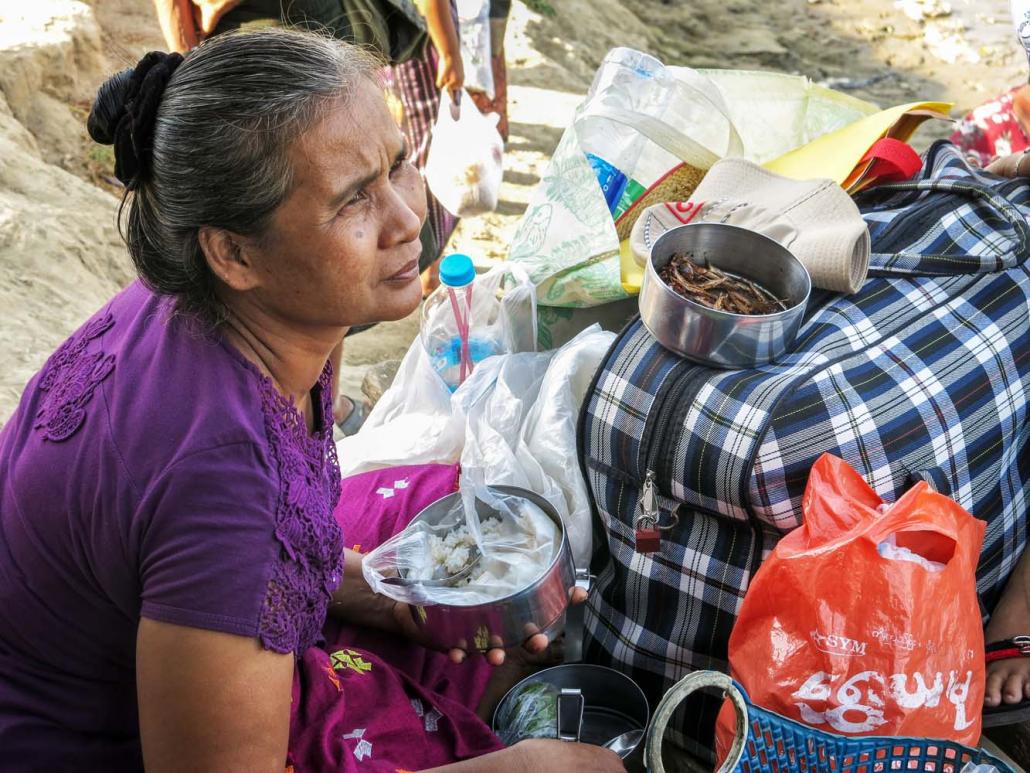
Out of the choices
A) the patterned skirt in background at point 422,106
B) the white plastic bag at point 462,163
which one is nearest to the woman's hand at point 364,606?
the white plastic bag at point 462,163

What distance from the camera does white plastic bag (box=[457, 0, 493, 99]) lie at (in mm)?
3660

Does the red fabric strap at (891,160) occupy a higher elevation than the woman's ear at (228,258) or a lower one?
lower

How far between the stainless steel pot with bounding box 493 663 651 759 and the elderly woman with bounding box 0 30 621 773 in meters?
0.27

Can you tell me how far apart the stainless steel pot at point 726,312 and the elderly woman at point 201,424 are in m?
0.54

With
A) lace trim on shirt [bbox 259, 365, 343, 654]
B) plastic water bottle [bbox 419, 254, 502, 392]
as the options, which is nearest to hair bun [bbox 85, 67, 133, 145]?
lace trim on shirt [bbox 259, 365, 343, 654]

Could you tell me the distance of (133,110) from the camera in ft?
4.09

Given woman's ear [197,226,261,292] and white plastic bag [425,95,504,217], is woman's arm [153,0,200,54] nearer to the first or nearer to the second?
white plastic bag [425,95,504,217]

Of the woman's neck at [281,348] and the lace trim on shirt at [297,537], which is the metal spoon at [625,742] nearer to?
the lace trim on shirt at [297,537]

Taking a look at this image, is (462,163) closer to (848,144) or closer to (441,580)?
(848,144)

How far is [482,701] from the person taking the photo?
1.87m

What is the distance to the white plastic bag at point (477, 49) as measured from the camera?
3660 millimetres

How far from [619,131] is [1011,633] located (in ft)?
4.91

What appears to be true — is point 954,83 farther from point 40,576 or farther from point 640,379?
point 40,576

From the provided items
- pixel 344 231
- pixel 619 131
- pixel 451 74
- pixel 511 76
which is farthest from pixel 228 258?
pixel 511 76
